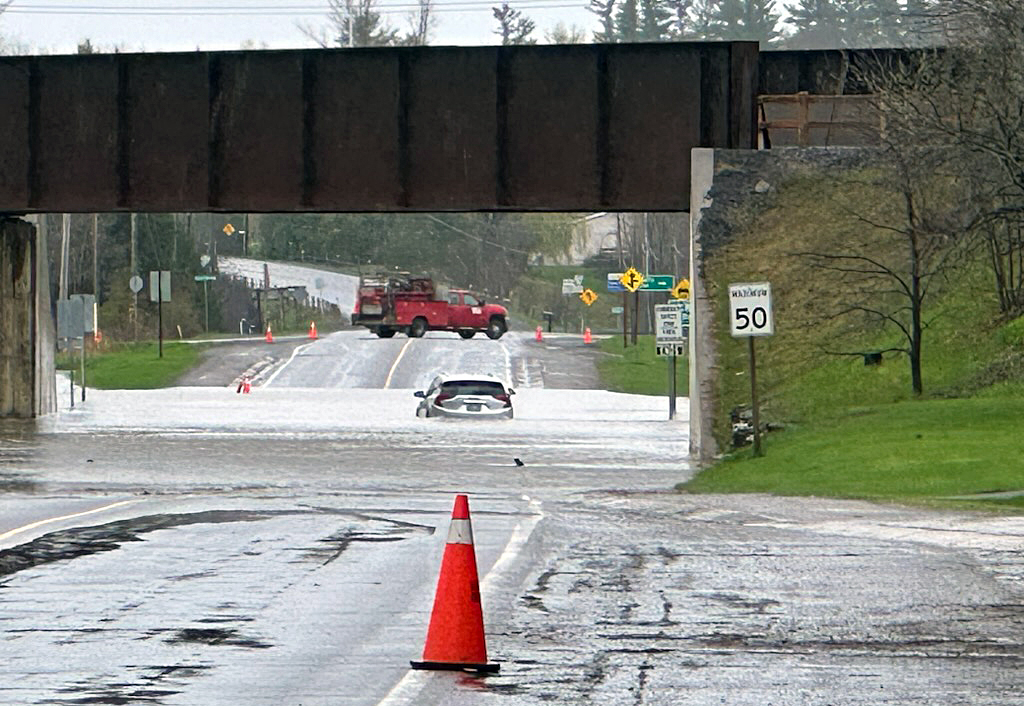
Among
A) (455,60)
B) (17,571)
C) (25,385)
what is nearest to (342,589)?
(17,571)

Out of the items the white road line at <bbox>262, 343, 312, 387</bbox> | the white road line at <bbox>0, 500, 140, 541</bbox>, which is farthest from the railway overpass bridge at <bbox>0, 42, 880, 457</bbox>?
the white road line at <bbox>262, 343, 312, 387</bbox>

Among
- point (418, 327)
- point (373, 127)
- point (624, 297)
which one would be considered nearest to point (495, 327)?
point (418, 327)

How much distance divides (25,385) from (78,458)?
14.7 metres

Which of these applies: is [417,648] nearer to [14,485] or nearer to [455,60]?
[14,485]

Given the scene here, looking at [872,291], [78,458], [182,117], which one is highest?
[182,117]

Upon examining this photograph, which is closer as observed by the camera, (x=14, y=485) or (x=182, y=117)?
(x=14, y=485)

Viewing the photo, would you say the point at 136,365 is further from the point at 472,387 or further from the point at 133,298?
the point at 472,387

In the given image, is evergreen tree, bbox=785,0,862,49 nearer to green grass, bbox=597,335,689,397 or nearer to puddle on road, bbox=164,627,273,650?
green grass, bbox=597,335,689,397

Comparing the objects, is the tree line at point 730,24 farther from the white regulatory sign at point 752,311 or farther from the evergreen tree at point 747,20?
the white regulatory sign at point 752,311

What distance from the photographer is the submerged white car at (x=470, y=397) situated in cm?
4888

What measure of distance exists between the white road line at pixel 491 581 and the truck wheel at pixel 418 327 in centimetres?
6267

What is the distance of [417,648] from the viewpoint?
11.5m

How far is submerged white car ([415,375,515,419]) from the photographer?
48.9m

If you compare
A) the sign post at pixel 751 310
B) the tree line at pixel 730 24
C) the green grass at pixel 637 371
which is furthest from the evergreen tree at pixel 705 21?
the sign post at pixel 751 310
